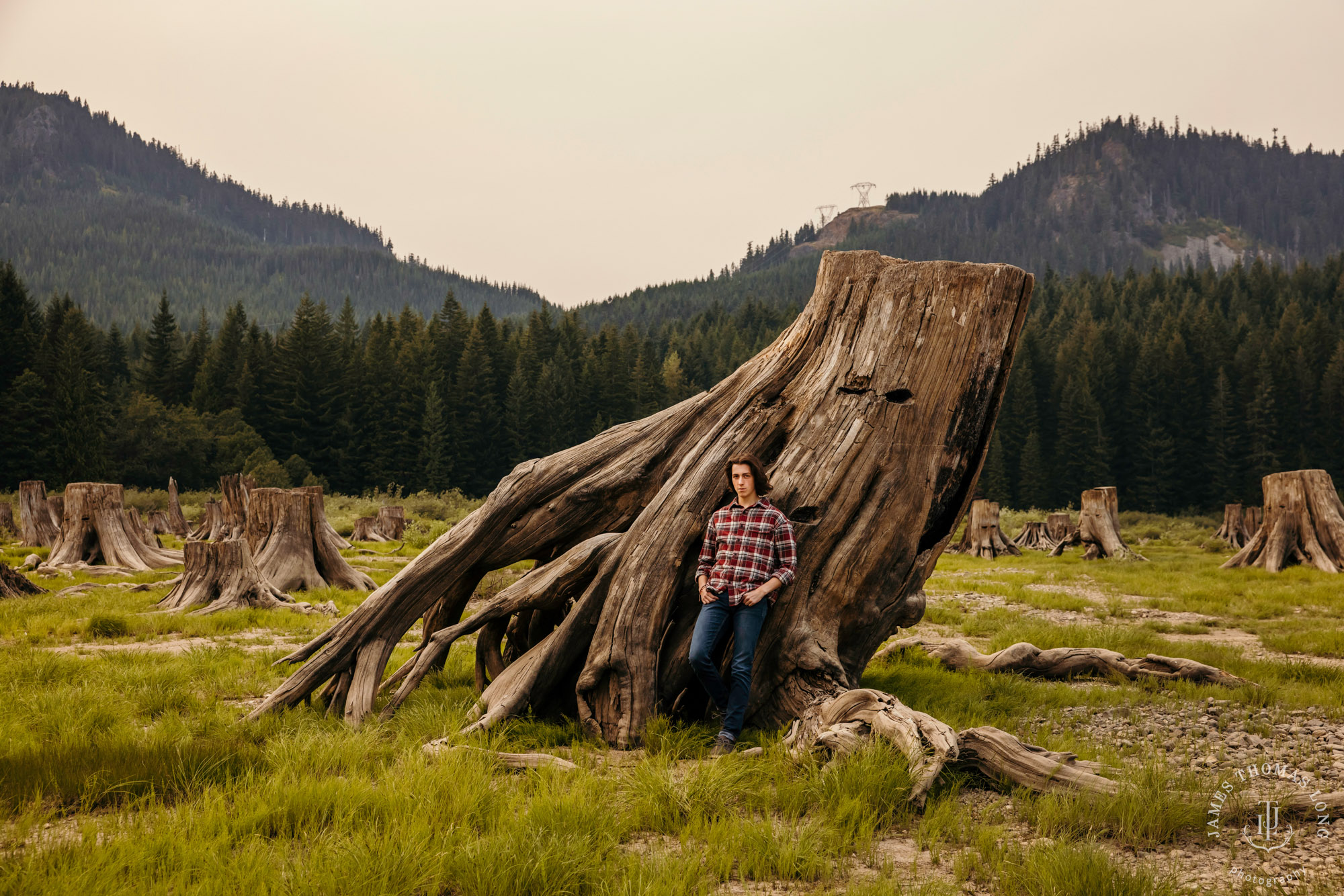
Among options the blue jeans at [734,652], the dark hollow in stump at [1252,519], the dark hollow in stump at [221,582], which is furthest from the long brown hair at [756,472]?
the dark hollow in stump at [1252,519]

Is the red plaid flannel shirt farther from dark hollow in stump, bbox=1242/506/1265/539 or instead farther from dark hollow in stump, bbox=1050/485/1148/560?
dark hollow in stump, bbox=1242/506/1265/539

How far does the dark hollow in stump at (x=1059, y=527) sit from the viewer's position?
23.5 m

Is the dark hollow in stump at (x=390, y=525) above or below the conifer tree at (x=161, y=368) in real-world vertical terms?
below

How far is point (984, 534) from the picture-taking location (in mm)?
22406

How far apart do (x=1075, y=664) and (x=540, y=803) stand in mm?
5730

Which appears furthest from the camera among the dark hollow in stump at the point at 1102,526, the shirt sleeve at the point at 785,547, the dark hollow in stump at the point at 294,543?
the dark hollow in stump at the point at 1102,526

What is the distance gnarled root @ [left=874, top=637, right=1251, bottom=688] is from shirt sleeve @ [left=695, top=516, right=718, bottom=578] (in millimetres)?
3652

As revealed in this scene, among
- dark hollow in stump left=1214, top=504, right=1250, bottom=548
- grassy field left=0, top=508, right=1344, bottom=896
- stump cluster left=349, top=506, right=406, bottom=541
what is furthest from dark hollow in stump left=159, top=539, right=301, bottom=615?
dark hollow in stump left=1214, top=504, right=1250, bottom=548

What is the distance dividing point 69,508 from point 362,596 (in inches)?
278

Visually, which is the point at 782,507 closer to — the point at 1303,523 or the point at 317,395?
the point at 1303,523

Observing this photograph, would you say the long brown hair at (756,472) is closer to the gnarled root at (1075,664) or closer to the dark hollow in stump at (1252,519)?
the gnarled root at (1075,664)

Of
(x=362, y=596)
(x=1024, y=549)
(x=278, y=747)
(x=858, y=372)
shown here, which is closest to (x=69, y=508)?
(x=362, y=596)

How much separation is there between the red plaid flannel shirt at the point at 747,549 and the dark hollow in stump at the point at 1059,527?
21462 mm

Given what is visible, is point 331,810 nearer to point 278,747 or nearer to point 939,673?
point 278,747
